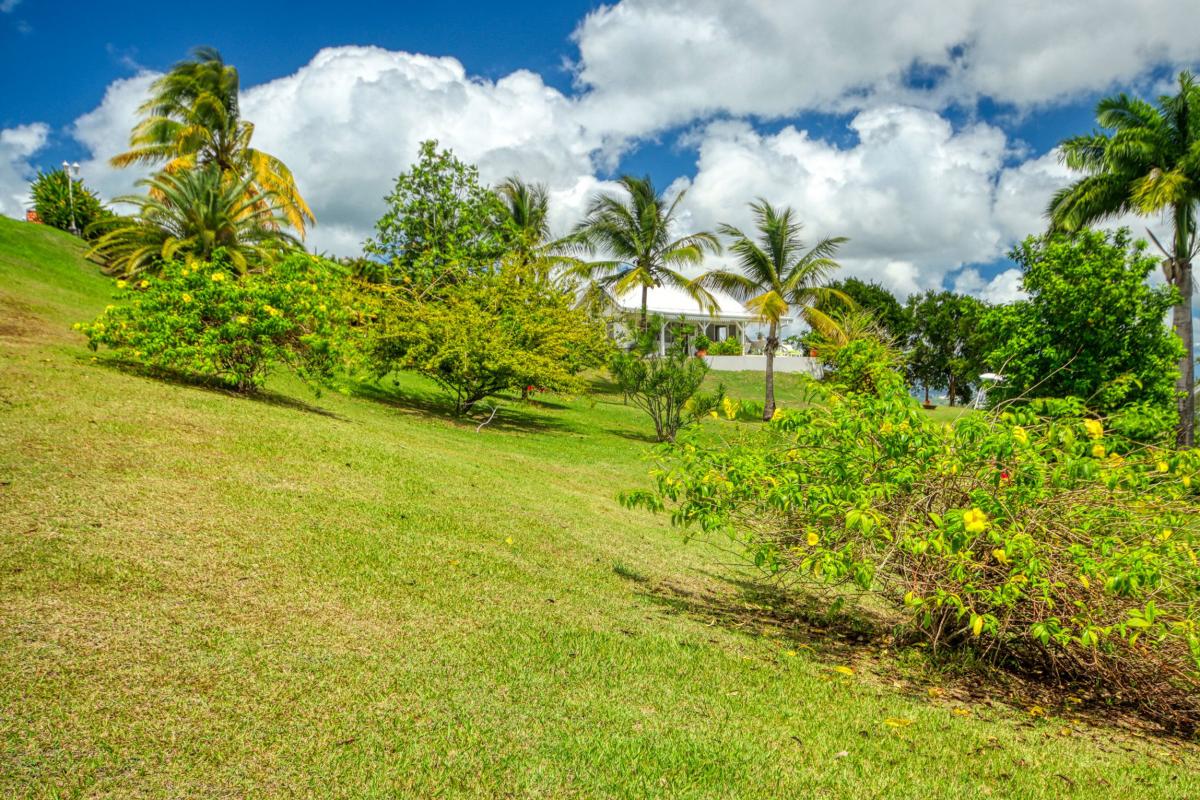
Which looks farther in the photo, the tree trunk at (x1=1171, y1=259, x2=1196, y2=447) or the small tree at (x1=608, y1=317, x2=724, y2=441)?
the small tree at (x1=608, y1=317, x2=724, y2=441)

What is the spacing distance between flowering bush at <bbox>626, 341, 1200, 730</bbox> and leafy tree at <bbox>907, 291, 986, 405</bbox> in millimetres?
41604

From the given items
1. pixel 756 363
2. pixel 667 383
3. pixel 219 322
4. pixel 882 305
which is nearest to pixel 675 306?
pixel 756 363

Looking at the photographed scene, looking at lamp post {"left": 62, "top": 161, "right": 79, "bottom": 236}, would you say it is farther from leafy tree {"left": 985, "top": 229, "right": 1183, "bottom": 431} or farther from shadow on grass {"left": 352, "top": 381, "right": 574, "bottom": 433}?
leafy tree {"left": 985, "top": 229, "right": 1183, "bottom": 431}

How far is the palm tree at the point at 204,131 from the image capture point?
25891mm

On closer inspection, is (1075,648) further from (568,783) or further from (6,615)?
(6,615)

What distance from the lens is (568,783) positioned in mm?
3068

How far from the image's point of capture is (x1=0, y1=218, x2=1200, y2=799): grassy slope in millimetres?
3078

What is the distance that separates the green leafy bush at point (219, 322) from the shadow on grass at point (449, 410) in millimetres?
5604

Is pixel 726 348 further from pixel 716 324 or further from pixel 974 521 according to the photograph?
pixel 974 521

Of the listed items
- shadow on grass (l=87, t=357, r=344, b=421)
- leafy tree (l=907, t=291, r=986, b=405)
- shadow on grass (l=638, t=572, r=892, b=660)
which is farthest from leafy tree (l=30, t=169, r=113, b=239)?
leafy tree (l=907, t=291, r=986, b=405)

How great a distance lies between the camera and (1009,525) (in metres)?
4.56

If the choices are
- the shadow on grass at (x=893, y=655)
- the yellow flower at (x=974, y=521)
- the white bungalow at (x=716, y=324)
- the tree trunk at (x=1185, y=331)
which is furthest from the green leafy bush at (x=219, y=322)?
the white bungalow at (x=716, y=324)

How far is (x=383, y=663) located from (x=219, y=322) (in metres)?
8.72

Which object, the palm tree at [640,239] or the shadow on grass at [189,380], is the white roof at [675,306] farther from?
the shadow on grass at [189,380]
